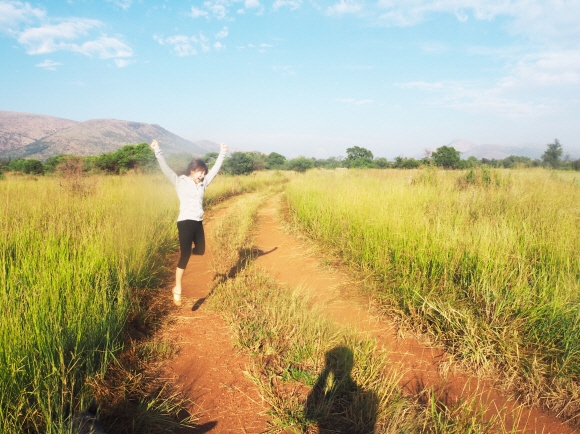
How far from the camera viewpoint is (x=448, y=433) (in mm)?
1772

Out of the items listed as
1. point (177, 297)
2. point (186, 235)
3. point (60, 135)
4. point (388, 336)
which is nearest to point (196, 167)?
point (186, 235)

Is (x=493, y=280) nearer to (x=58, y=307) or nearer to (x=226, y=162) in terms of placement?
(x=58, y=307)

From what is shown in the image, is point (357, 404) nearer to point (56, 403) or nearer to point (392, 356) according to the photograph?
point (392, 356)

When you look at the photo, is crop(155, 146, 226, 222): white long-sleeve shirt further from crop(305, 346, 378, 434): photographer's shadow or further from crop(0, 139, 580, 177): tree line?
crop(305, 346, 378, 434): photographer's shadow

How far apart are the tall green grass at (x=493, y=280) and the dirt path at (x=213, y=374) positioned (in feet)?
6.08

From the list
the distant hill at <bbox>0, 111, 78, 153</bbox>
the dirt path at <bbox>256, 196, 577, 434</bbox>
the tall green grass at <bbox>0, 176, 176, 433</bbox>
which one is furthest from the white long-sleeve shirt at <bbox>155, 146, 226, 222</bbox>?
the distant hill at <bbox>0, 111, 78, 153</bbox>

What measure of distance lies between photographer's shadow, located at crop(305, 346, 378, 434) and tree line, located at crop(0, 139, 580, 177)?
10.3 feet

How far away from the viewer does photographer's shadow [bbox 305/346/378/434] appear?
1917mm

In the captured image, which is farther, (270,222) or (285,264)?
(270,222)

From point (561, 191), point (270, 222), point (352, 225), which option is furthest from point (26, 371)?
point (561, 191)

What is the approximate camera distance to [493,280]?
311 centimetres

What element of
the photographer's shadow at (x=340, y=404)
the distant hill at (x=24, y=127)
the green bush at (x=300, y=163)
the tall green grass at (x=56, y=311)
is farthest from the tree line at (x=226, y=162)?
the distant hill at (x=24, y=127)

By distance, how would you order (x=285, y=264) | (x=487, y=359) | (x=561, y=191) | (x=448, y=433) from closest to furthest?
(x=448, y=433)
(x=487, y=359)
(x=285, y=264)
(x=561, y=191)

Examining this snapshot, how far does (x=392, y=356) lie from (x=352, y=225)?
3.08m
